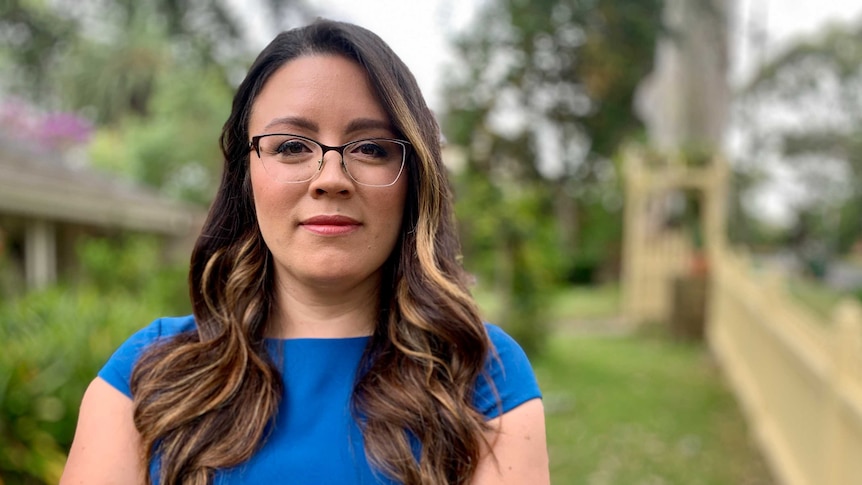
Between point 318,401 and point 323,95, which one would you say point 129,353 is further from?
point 323,95

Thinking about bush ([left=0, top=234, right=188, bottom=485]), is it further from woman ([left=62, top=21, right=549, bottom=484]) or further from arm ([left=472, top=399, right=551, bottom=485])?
arm ([left=472, top=399, right=551, bottom=485])

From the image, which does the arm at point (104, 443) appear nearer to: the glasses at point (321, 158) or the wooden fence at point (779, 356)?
the glasses at point (321, 158)

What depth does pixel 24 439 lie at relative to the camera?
401 cm

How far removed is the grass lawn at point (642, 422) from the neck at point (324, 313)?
A: 14.7 feet

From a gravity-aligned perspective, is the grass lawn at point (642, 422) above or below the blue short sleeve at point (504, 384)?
below

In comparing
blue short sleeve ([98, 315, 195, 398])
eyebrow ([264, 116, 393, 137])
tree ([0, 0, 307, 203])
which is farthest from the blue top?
tree ([0, 0, 307, 203])

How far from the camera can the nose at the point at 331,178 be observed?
1.46 meters

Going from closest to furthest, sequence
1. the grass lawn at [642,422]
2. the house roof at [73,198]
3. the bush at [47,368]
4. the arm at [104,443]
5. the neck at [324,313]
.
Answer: the arm at [104,443], the neck at [324,313], the bush at [47,368], the grass lawn at [642,422], the house roof at [73,198]

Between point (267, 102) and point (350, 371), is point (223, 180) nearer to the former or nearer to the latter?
point (267, 102)

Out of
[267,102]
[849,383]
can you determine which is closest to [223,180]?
[267,102]

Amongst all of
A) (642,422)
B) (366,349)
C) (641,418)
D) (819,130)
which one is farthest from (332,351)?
(819,130)

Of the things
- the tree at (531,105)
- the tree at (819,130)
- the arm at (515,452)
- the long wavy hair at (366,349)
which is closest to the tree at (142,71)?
the tree at (531,105)

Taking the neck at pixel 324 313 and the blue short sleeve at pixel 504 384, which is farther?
the neck at pixel 324 313

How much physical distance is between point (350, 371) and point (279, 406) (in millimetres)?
148
